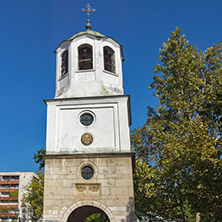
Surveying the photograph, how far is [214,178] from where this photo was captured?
44.0ft

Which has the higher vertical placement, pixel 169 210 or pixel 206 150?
pixel 206 150

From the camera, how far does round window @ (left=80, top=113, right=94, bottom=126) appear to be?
14.8 metres

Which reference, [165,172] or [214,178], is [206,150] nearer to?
[214,178]

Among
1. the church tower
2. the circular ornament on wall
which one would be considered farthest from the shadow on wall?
the circular ornament on wall

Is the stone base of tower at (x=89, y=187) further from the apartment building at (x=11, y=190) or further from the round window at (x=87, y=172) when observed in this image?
the apartment building at (x=11, y=190)

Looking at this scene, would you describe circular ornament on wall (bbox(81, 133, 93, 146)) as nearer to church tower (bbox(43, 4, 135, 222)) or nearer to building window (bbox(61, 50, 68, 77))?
church tower (bbox(43, 4, 135, 222))

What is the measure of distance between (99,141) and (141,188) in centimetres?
525

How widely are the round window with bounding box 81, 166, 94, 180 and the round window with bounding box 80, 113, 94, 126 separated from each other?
7.31 ft

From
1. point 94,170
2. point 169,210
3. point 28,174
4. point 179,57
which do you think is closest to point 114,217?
point 94,170

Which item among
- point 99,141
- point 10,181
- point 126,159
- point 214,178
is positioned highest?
point 10,181

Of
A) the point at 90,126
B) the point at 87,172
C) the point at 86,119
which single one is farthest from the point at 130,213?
the point at 86,119

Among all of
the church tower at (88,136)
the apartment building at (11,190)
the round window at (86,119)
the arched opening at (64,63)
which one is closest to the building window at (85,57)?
the church tower at (88,136)

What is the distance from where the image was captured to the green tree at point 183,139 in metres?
14.4

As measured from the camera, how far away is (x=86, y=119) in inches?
587
